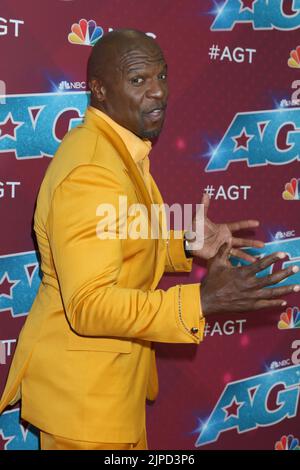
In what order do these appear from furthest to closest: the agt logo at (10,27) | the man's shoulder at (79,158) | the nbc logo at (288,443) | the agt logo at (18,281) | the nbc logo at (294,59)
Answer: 1. the nbc logo at (288,443)
2. the nbc logo at (294,59)
3. the agt logo at (18,281)
4. the agt logo at (10,27)
5. the man's shoulder at (79,158)

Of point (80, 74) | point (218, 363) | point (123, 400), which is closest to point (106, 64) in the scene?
point (80, 74)

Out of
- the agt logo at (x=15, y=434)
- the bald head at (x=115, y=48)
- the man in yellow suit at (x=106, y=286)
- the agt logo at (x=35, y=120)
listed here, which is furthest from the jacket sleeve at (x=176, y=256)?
the agt logo at (x=15, y=434)

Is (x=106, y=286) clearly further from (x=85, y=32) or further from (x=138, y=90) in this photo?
(x=85, y=32)

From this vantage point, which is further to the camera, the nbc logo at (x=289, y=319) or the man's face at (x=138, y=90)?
the nbc logo at (x=289, y=319)

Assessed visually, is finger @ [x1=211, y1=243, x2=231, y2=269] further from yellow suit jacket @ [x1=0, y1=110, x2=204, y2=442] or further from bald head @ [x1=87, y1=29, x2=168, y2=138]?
bald head @ [x1=87, y1=29, x2=168, y2=138]

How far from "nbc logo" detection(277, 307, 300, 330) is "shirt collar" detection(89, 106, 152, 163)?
1.03 meters

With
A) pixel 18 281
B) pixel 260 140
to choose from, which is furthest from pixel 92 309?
pixel 260 140

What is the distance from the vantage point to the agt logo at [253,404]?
2416mm

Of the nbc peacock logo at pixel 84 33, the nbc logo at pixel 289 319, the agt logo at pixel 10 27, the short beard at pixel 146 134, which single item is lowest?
the nbc logo at pixel 289 319

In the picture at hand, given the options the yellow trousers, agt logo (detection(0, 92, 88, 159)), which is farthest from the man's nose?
the yellow trousers

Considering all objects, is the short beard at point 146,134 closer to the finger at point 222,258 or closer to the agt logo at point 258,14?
the finger at point 222,258

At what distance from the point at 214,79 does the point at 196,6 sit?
229 millimetres

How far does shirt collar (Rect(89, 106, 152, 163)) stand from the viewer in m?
1.64

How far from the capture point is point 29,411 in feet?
5.54
